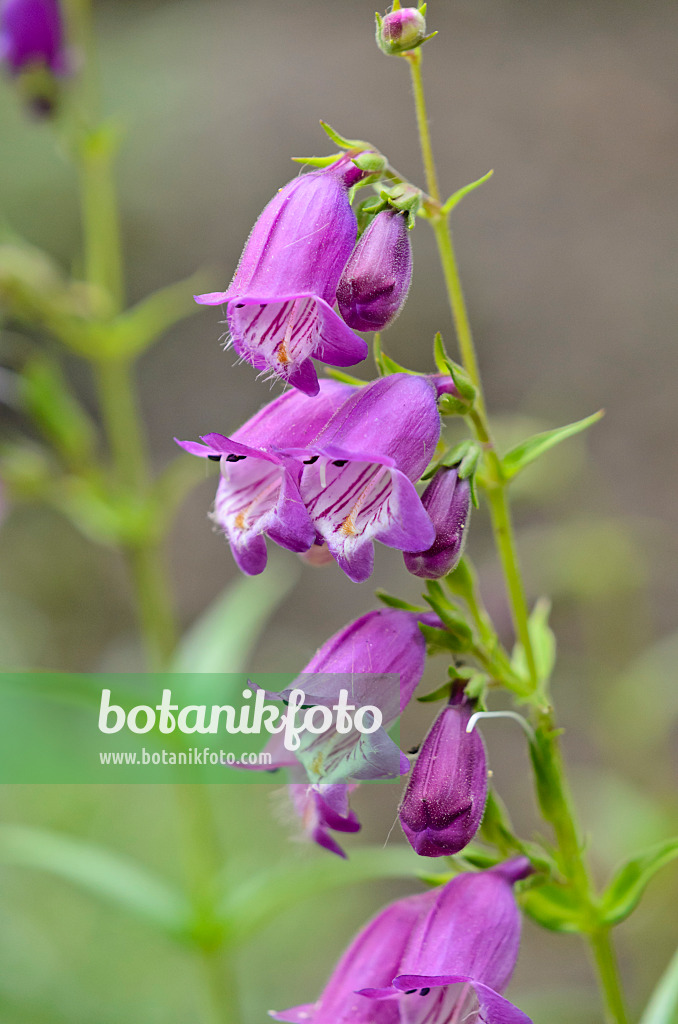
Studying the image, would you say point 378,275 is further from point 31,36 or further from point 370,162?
point 31,36

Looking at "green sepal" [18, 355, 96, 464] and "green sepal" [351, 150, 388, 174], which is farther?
"green sepal" [18, 355, 96, 464]

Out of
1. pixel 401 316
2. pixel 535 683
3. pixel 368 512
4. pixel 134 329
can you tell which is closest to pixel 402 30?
pixel 368 512

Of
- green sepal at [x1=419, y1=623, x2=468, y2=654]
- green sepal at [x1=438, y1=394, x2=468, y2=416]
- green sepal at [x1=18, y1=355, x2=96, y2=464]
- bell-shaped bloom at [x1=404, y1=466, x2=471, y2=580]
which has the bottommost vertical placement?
green sepal at [x1=419, y1=623, x2=468, y2=654]

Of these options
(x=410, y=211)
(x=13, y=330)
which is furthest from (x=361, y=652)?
(x=13, y=330)

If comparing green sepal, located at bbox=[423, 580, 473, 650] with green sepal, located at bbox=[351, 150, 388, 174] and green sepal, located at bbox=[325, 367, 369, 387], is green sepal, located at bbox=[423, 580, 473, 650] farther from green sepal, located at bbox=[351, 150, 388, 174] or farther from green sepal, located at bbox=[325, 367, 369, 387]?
green sepal, located at bbox=[351, 150, 388, 174]

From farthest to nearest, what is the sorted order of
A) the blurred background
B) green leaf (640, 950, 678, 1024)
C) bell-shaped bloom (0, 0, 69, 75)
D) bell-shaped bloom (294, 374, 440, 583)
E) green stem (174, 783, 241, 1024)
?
the blurred background < bell-shaped bloom (0, 0, 69, 75) < green stem (174, 783, 241, 1024) < green leaf (640, 950, 678, 1024) < bell-shaped bloom (294, 374, 440, 583)

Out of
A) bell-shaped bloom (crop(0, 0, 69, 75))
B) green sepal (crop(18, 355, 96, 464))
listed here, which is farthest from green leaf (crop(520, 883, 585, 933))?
bell-shaped bloom (crop(0, 0, 69, 75))

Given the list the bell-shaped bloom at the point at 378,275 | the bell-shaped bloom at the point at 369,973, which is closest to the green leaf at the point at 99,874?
the bell-shaped bloom at the point at 369,973

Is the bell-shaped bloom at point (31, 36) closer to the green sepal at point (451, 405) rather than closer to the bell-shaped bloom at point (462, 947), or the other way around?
the green sepal at point (451, 405)
